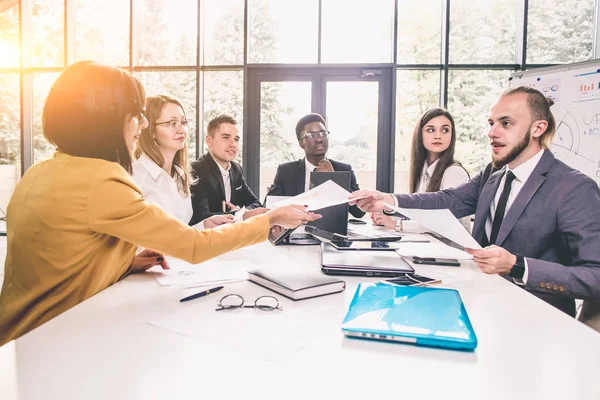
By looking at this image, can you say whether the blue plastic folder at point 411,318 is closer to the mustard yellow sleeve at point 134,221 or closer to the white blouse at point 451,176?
the mustard yellow sleeve at point 134,221

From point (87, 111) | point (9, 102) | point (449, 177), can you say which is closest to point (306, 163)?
point (449, 177)

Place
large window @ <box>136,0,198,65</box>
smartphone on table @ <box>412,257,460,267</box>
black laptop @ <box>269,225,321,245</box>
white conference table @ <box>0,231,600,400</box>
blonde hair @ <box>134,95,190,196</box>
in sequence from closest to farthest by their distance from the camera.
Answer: white conference table @ <box>0,231,600,400</box> < smartphone on table @ <box>412,257,460,267</box> < black laptop @ <box>269,225,321,245</box> < blonde hair @ <box>134,95,190,196</box> < large window @ <box>136,0,198,65</box>

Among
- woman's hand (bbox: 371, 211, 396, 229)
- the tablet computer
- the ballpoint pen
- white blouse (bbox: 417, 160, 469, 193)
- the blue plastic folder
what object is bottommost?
the ballpoint pen

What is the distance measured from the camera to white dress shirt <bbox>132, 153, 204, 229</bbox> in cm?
227

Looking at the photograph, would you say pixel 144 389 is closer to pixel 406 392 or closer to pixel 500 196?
pixel 406 392

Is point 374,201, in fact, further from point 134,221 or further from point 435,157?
point 134,221

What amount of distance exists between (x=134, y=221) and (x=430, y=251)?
121 cm

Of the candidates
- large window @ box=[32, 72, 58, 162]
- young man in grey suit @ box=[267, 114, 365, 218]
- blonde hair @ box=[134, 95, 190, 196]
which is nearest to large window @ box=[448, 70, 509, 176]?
young man in grey suit @ box=[267, 114, 365, 218]

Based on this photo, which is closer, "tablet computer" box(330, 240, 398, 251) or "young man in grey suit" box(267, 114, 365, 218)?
"tablet computer" box(330, 240, 398, 251)

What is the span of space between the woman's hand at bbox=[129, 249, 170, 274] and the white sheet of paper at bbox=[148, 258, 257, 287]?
3 centimetres

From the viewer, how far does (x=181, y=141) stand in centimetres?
252

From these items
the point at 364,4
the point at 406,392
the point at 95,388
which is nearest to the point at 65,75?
the point at 95,388

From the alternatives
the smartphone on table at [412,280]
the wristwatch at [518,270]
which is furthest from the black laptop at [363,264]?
the wristwatch at [518,270]

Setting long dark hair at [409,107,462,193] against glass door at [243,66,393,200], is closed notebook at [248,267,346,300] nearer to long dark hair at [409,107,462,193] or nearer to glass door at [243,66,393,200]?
long dark hair at [409,107,462,193]
